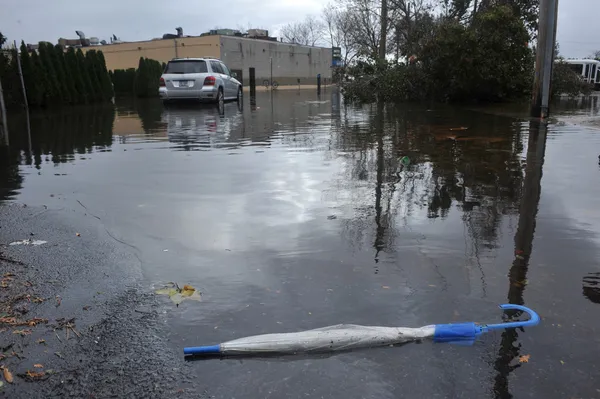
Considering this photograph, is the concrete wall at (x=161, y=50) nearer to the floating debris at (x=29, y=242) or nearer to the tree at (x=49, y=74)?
the tree at (x=49, y=74)

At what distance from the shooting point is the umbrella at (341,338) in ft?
8.87

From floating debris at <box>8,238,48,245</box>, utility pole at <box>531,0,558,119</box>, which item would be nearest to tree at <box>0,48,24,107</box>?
floating debris at <box>8,238,48,245</box>

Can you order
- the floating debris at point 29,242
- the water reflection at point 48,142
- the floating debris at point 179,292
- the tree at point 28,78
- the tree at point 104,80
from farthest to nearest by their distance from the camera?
the tree at point 104,80, the tree at point 28,78, the water reflection at point 48,142, the floating debris at point 29,242, the floating debris at point 179,292

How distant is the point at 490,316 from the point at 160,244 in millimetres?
2651

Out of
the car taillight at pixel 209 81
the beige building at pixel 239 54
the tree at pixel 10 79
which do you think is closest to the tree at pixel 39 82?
the tree at pixel 10 79

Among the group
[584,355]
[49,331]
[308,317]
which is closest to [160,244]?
[49,331]

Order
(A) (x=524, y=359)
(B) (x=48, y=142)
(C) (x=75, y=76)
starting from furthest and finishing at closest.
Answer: (C) (x=75, y=76)
(B) (x=48, y=142)
(A) (x=524, y=359)

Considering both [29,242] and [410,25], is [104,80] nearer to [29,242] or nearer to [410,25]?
[410,25]

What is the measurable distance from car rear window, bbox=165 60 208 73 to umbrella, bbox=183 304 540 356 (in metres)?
17.7

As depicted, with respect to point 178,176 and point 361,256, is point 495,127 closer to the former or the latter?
point 178,176

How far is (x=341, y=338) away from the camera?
2779mm

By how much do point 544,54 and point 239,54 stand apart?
44442mm

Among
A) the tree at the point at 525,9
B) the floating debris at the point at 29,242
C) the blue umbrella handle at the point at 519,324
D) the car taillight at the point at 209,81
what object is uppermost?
the tree at the point at 525,9

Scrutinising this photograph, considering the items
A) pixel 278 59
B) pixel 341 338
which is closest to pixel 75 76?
pixel 341 338
